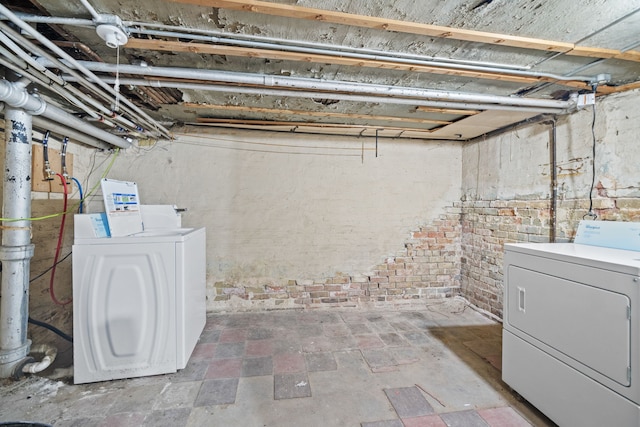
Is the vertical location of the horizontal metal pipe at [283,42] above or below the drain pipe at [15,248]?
above

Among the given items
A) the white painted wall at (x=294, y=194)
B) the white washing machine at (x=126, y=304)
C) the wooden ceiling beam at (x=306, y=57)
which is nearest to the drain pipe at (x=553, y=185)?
the wooden ceiling beam at (x=306, y=57)

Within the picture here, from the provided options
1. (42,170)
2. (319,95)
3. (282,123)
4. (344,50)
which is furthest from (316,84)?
(42,170)

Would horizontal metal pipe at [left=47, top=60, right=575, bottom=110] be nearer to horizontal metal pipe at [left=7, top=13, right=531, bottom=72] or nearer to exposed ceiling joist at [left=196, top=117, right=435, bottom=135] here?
horizontal metal pipe at [left=7, top=13, right=531, bottom=72]

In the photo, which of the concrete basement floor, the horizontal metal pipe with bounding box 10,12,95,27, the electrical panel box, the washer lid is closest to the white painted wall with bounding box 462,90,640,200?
the concrete basement floor

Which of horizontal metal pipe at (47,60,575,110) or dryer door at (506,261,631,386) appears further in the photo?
horizontal metal pipe at (47,60,575,110)

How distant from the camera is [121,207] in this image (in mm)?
2150

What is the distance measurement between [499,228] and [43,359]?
177 inches

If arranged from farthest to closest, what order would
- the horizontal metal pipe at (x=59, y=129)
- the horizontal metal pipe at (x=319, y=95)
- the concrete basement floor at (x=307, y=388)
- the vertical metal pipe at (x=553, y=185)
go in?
1. the vertical metal pipe at (x=553, y=185)
2. the horizontal metal pipe at (x=59, y=129)
3. the horizontal metal pipe at (x=319, y=95)
4. the concrete basement floor at (x=307, y=388)

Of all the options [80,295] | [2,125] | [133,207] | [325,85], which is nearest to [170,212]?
[133,207]

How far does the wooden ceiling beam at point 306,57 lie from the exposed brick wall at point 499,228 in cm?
101

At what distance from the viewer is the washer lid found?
2.00m

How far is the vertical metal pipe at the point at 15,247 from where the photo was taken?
71.5 inches

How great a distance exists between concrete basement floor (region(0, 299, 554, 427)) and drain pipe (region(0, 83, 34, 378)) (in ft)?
0.83

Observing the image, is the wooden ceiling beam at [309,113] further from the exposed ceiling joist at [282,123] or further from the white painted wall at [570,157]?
the white painted wall at [570,157]
